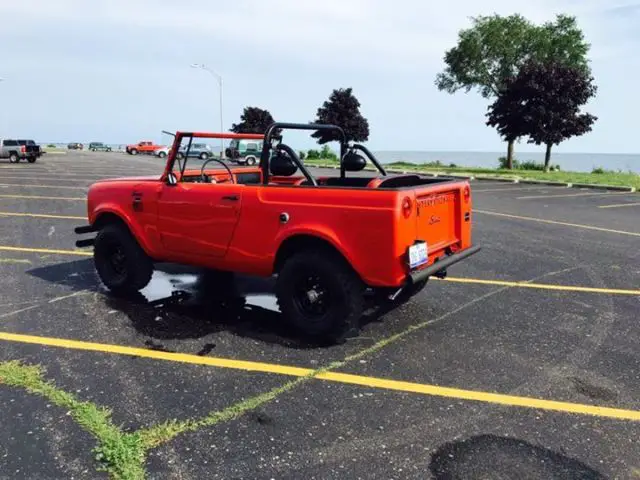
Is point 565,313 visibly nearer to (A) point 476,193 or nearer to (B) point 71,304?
(B) point 71,304

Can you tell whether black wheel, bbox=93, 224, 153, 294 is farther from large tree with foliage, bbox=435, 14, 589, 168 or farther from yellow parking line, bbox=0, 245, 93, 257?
large tree with foliage, bbox=435, 14, 589, 168

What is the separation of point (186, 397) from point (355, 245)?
168 cm

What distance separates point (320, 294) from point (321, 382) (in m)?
0.92

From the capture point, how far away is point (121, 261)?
236 inches

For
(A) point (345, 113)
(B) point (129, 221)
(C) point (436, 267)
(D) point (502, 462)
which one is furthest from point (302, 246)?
(A) point (345, 113)

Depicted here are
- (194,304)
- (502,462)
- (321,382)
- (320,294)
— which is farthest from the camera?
(194,304)

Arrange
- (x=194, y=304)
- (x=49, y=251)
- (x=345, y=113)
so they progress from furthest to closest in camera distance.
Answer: (x=345, y=113)
(x=49, y=251)
(x=194, y=304)

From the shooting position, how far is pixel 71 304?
559 cm

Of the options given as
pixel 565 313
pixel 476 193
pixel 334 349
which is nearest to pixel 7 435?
pixel 334 349

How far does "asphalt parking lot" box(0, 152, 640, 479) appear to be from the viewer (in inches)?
115

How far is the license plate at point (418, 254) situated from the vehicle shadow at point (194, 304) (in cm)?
94

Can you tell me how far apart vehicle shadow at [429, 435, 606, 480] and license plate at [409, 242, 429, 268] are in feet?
4.75

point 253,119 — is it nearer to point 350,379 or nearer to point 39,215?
point 39,215

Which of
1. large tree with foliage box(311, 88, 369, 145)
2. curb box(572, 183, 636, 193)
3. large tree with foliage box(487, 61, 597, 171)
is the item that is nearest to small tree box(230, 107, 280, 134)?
large tree with foliage box(311, 88, 369, 145)
